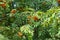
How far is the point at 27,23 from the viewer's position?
286 centimetres

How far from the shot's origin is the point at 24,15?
2961 millimetres

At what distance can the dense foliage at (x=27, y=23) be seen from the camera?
2445mm

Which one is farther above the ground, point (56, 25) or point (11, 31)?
point (56, 25)

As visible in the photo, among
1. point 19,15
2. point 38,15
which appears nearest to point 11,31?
point 19,15

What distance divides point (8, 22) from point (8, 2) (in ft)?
1.15

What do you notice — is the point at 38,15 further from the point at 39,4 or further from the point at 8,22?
the point at 39,4

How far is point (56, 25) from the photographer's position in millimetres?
2309

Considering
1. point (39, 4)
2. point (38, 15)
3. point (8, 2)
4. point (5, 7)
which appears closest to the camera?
point (38, 15)

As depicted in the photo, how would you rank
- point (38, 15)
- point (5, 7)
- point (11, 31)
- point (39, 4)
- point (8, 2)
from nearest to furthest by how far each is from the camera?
point (38, 15) < point (11, 31) < point (5, 7) < point (8, 2) < point (39, 4)

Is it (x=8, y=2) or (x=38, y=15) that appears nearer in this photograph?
(x=38, y=15)

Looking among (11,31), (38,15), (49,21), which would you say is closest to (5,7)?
(11,31)

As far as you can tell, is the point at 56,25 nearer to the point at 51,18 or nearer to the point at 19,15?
the point at 51,18

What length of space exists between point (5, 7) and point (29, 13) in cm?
38

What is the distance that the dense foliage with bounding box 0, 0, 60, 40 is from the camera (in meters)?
2.45
